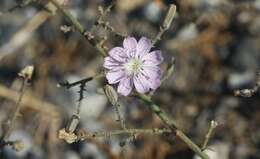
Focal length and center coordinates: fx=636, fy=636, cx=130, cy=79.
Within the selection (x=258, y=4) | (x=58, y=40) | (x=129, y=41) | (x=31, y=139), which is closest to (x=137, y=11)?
(x=58, y=40)

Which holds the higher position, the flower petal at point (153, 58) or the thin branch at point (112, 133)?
the flower petal at point (153, 58)

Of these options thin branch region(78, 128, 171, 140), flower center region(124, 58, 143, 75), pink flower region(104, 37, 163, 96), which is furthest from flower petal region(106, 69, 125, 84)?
thin branch region(78, 128, 171, 140)

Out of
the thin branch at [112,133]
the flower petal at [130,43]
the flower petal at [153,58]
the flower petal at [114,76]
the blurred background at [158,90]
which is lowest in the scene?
the thin branch at [112,133]

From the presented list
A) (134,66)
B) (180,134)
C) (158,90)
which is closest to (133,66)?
(134,66)

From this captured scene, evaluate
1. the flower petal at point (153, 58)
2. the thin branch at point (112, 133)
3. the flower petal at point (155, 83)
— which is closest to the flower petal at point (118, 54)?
the flower petal at point (153, 58)

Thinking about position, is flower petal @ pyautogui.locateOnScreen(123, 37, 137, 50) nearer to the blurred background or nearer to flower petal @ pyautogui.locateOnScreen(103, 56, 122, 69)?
flower petal @ pyautogui.locateOnScreen(103, 56, 122, 69)

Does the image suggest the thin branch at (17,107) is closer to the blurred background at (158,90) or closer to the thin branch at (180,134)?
the thin branch at (180,134)

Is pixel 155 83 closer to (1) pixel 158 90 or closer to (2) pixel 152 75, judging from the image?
(2) pixel 152 75
